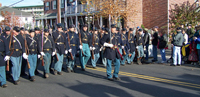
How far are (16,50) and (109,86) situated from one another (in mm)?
3495

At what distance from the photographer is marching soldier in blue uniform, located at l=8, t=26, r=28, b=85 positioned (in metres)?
7.29

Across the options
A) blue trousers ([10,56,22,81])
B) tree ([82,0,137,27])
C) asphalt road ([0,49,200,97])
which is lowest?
asphalt road ([0,49,200,97])

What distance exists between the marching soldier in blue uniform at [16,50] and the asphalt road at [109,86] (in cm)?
52

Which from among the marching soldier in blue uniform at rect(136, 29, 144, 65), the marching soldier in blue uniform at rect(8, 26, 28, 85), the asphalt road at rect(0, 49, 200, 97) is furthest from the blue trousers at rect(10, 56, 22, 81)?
the marching soldier in blue uniform at rect(136, 29, 144, 65)

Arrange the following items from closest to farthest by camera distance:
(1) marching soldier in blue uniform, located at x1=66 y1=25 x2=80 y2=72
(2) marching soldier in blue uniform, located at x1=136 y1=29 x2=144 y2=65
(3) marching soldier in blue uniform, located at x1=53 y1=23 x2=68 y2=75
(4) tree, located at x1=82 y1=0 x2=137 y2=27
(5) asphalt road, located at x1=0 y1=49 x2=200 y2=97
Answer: (5) asphalt road, located at x1=0 y1=49 x2=200 y2=97, (3) marching soldier in blue uniform, located at x1=53 y1=23 x2=68 y2=75, (1) marching soldier in blue uniform, located at x1=66 y1=25 x2=80 y2=72, (2) marching soldier in blue uniform, located at x1=136 y1=29 x2=144 y2=65, (4) tree, located at x1=82 y1=0 x2=137 y2=27

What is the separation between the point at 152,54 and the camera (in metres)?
13.3

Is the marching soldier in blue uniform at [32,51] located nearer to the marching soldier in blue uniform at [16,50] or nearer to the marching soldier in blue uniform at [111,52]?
the marching soldier in blue uniform at [16,50]

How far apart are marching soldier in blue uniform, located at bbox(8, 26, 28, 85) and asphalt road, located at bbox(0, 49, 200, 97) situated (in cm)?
52

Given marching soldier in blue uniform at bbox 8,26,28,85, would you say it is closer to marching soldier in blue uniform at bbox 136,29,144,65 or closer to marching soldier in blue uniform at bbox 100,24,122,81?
marching soldier in blue uniform at bbox 100,24,122,81

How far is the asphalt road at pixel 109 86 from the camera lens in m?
6.08

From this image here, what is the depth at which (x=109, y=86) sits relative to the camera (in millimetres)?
6875

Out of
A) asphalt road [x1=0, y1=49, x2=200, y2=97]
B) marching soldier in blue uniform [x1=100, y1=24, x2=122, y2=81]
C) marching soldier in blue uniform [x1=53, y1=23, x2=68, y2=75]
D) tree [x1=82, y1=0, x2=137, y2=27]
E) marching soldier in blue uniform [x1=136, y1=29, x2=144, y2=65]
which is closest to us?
asphalt road [x1=0, y1=49, x2=200, y2=97]

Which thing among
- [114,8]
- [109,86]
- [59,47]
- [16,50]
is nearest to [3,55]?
[16,50]

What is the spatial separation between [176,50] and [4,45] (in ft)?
26.7
